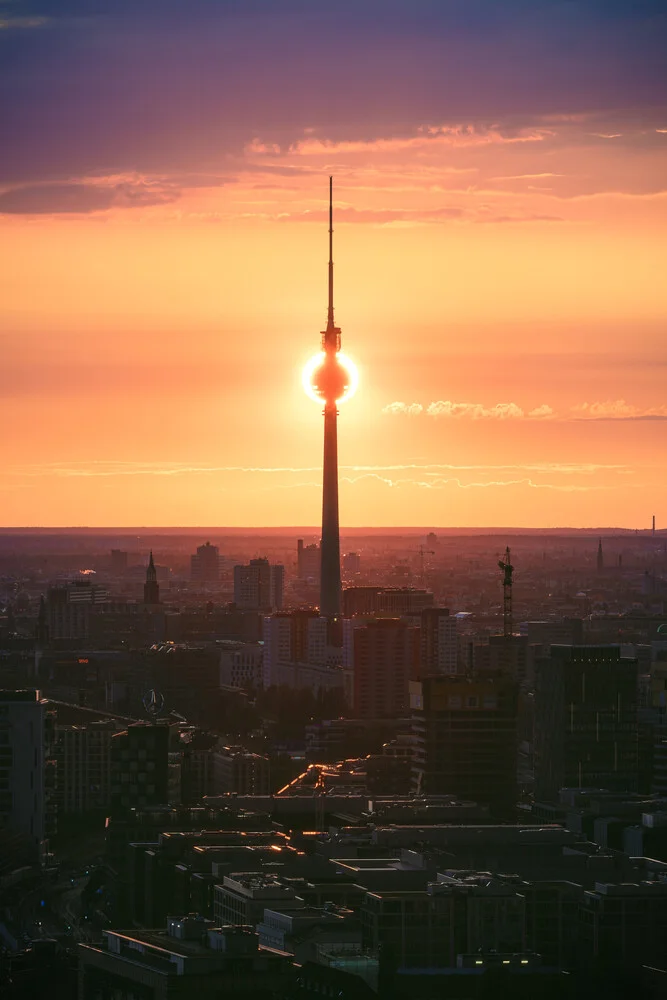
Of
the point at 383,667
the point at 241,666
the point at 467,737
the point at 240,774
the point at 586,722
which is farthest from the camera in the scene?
the point at 241,666

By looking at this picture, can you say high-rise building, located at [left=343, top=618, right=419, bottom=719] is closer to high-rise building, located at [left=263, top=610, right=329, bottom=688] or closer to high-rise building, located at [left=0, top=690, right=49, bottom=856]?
high-rise building, located at [left=263, top=610, right=329, bottom=688]

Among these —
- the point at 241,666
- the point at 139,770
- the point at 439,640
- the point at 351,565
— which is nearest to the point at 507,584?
the point at 439,640

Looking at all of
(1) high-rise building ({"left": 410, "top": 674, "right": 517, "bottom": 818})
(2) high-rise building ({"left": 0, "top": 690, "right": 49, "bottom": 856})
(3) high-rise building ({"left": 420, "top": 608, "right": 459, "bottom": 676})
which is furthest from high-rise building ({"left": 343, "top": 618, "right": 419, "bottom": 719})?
(2) high-rise building ({"left": 0, "top": 690, "right": 49, "bottom": 856})

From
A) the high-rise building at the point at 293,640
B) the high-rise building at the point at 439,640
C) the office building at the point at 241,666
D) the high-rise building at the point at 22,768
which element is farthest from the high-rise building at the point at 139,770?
the high-rise building at the point at 293,640

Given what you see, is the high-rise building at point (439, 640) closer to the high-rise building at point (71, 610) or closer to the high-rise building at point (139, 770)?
the high-rise building at point (71, 610)

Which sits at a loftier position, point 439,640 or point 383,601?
point 383,601

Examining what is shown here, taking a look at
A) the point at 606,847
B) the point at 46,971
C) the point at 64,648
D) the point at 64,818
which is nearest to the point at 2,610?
the point at 64,648

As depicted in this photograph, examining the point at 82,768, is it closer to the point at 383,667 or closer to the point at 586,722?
the point at 586,722
